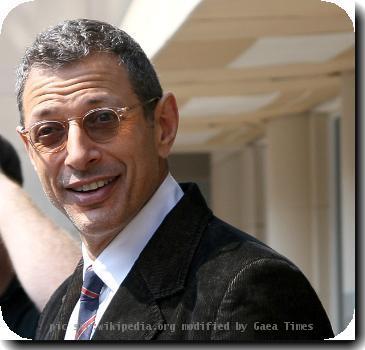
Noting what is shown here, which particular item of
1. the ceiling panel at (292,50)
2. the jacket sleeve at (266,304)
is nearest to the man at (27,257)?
the jacket sleeve at (266,304)

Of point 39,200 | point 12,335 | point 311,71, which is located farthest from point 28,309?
point 311,71

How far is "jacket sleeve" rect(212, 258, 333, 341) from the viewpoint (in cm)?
187

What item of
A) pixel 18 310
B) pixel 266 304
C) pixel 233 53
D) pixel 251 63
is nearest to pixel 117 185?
pixel 266 304

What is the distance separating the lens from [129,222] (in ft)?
6.90

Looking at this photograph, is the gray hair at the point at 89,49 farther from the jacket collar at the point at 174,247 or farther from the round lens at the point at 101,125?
the jacket collar at the point at 174,247

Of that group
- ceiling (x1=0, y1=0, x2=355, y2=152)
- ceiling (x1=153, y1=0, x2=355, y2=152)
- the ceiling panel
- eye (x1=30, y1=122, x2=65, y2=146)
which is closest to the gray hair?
eye (x1=30, y1=122, x2=65, y2=146)

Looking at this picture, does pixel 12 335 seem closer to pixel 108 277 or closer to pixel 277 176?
pixel 108 277

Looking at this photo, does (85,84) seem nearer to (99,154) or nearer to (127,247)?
(99,154)

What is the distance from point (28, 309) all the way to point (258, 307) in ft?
3.04

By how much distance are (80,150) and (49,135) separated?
10 centimetres

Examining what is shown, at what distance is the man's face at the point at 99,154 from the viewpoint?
2062 millimetres

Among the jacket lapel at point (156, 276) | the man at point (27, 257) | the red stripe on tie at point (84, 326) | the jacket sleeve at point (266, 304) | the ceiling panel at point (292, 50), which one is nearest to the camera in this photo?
the jacket sleeve at point (266, 304)

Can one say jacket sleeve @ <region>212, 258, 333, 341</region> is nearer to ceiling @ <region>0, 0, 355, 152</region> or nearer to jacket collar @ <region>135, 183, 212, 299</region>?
jacket collar @ <region>135, 183, 212, 299</region>

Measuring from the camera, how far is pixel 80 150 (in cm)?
204
